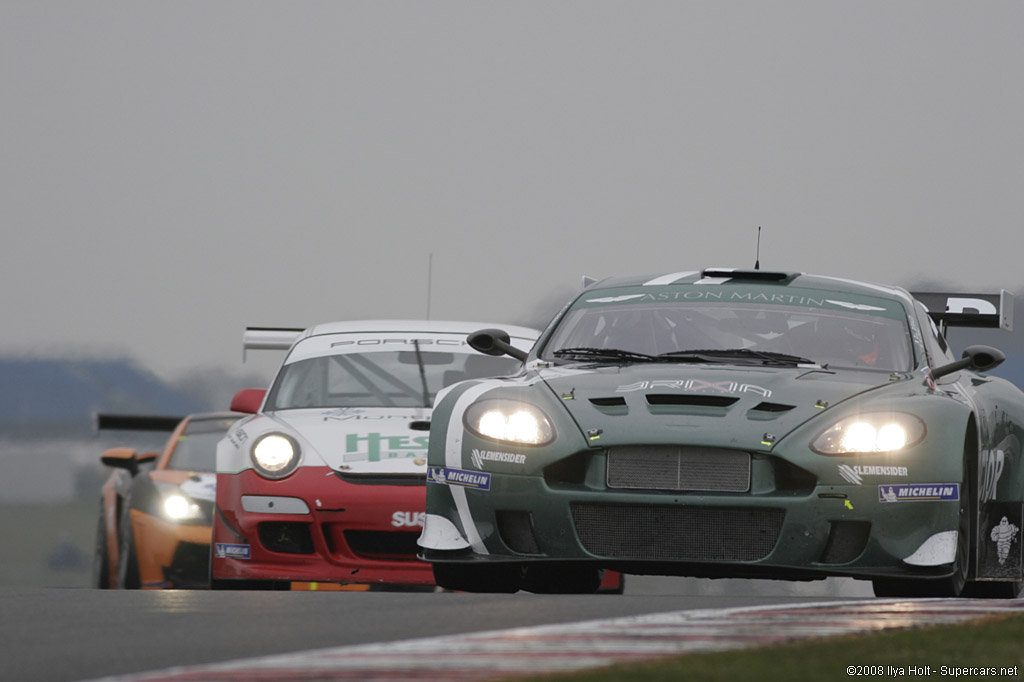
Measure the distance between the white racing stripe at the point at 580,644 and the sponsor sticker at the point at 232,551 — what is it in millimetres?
3438

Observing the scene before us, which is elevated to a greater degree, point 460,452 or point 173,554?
point 460,452

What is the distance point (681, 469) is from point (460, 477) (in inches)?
34.8

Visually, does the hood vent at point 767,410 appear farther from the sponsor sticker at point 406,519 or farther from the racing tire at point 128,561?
the racing tire at point 128,561

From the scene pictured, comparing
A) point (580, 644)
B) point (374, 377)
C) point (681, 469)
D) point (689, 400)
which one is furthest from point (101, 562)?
point (580, 644)

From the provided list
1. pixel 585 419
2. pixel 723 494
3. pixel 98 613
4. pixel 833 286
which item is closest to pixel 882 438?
pixel 723 494

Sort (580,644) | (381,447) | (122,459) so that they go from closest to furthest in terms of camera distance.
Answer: (580,644), (381,447), (122,459)

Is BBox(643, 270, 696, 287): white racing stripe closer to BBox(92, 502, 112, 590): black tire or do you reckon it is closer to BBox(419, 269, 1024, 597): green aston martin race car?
BBox(419, 269, 1024, 597): green aston martin race car

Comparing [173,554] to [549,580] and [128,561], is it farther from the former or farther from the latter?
[549,580]

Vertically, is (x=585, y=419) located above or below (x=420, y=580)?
above

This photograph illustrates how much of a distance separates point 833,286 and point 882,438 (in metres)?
1.75

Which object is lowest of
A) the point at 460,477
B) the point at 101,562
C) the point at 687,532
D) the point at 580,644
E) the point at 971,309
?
the point at 101,562

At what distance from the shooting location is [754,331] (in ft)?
26.8

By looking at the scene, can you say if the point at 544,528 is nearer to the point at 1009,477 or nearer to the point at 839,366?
the point at 839,366

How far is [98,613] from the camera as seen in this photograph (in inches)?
258
